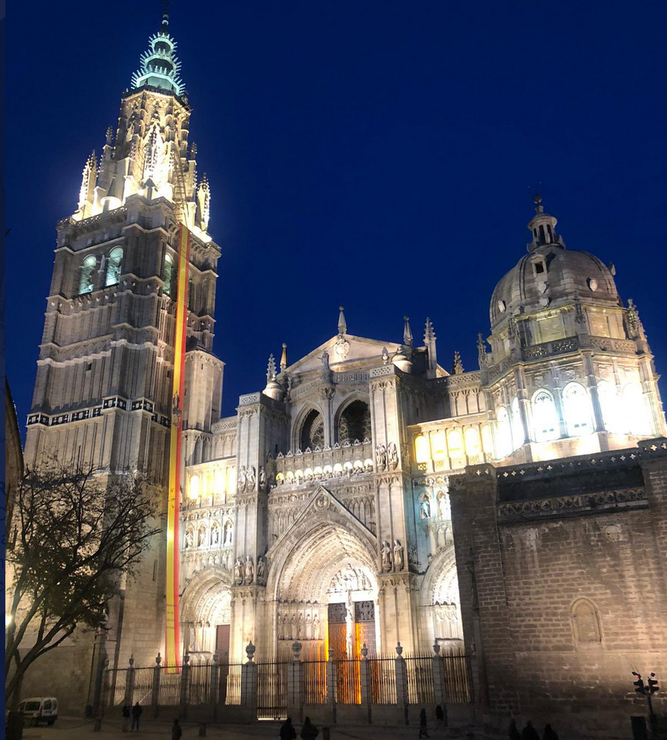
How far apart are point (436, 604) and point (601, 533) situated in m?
14.1

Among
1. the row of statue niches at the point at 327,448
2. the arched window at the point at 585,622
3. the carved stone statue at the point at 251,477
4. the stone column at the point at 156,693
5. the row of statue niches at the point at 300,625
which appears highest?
the row of statue niches at the point at 327,448

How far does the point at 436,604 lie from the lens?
31828 millimetres

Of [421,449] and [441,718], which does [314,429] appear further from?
[441,718]

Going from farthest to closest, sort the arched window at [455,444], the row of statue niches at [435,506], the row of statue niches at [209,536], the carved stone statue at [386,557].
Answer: the row of statue niches at [209,536]
the arched window at [455,444]
the row of statue niches at [435,506]
the carved stone statue at [386,557]

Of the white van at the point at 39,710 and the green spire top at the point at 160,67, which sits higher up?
the green spire top at the point at 160,67

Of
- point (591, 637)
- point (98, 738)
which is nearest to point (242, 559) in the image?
point (98, 738)

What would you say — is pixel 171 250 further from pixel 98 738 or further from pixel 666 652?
pixel 666 652

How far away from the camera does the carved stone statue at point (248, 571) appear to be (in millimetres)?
34688

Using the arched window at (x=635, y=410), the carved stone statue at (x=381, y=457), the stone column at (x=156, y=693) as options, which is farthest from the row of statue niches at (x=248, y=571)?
the arched window at (x=635, y=410)

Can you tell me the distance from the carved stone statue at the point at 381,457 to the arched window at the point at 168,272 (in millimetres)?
18961

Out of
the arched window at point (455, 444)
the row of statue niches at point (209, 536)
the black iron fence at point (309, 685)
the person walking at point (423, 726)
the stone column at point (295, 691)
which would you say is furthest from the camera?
the row of statue niches at point (209, 536)

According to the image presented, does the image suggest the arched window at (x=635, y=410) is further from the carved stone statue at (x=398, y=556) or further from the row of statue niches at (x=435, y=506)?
the carved stone statue at (x=398, y=556)

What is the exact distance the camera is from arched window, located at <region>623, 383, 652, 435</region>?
30.6 m

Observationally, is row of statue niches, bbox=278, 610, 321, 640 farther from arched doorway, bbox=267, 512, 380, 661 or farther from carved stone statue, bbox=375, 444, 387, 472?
carved stone statue, bbox=375, 444, 387, 472
